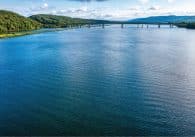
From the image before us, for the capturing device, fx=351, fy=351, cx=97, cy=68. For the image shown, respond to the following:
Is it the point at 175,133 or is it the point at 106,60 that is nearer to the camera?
the point at 175,133

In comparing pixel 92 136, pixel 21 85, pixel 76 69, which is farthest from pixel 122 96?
pixel 76 69

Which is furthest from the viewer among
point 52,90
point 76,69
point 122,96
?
point 76,69

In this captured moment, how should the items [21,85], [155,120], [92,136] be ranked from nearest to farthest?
[92,136], [155,120], [21,85]

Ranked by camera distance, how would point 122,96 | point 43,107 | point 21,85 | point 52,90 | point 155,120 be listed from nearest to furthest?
1. point 155,120
2. point 43,107
3. point 122,96
4. point 52,90
5. point 21,85

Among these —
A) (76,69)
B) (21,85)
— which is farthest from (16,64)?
(21,85)

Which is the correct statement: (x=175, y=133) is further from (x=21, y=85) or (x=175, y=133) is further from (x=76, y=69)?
(x=76, y=69)

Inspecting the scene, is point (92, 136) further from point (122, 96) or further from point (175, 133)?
point (122, 96)

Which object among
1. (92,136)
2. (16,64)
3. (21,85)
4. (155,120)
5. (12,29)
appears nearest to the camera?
(92,136)

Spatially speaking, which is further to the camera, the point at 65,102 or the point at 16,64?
the point at 16,64
